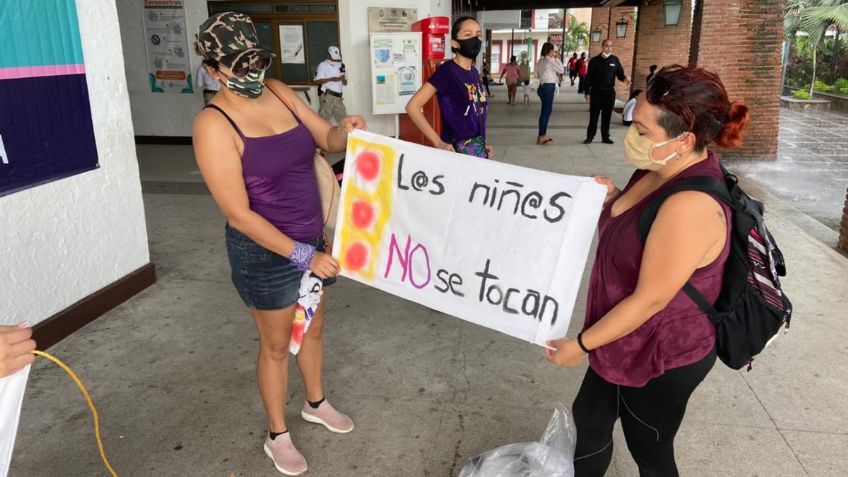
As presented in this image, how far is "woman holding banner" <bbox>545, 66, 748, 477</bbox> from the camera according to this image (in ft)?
5.14

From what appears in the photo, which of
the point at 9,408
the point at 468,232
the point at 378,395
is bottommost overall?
the point at 378,395

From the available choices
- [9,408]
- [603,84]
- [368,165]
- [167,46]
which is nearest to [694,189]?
[368,165]

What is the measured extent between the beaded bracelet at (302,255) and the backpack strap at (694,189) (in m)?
1.20

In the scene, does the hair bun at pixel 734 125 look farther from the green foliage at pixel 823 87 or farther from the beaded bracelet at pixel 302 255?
the green foliage at pixel 823 87

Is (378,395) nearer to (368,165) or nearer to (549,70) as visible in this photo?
(368,165)

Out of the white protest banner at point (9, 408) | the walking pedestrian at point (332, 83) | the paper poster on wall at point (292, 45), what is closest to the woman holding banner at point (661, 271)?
the white protest banner at point (9, 408)

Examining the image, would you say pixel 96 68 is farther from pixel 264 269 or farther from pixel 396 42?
pixel 396 42

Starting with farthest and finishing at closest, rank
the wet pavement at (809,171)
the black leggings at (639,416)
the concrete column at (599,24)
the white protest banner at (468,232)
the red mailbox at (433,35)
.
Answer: the concrete column at (599,24)
the red mailbox at (433,35)
the wet pavement at (809,171)
the white protest banner at (468,232)
the black leggings at (639,416)

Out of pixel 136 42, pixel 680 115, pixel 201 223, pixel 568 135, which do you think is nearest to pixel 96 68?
pixel 201 223

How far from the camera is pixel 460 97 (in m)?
3.73

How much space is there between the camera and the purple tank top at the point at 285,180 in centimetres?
216

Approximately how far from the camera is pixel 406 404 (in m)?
3.13

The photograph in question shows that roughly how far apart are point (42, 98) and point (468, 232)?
2.88 m

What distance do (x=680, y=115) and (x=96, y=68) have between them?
3.84 m
